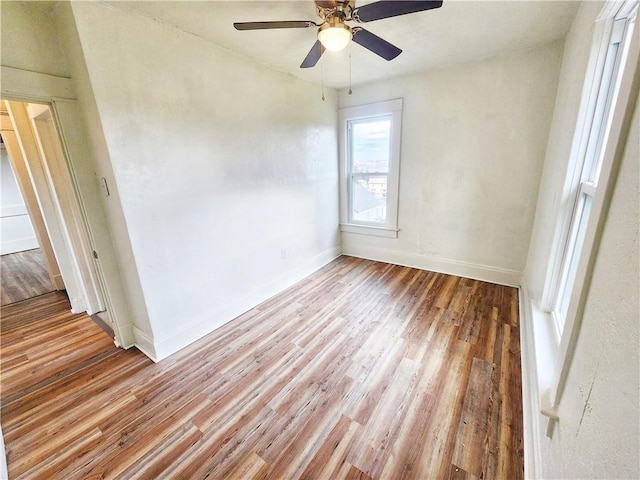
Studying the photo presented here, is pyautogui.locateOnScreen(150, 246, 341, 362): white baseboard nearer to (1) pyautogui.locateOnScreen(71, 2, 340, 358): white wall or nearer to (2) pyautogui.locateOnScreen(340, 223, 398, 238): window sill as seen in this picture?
(1) pyautogui.locateOnScreen(71, 2, 340, 358): white wall

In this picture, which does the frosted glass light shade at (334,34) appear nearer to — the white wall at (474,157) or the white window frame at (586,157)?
the white window frame at (586,157)

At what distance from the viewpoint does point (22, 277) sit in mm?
3848

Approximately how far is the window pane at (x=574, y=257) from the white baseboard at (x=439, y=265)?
4.48 feet

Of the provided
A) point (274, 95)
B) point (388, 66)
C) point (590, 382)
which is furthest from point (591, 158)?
point (274, 95)

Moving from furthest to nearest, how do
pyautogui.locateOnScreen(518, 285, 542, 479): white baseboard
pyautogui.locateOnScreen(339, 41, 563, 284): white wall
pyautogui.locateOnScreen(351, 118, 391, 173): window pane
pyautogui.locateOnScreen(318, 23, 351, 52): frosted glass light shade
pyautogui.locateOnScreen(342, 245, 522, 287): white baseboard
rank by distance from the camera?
pyautogui.locateOnScreen(351, 118, 391, 173): window pane
pyautogui.locateOnScreen(342, 245, 522, 287): white baseboard
pyautogui.locateOnScreen(339, 41, 563, 284): white wall
pyautogui.locateOnScreen(318, 23, 351, 52): frosted glass light shade
pyautogui.locateOnScreen(518, 285, 542, 479): white baseboard

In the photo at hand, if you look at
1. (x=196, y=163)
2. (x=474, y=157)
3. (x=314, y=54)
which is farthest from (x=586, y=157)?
(x=196, y=163)

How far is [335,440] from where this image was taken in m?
1.44

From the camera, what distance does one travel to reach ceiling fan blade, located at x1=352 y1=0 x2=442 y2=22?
1310 millimetres

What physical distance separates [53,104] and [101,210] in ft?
2.44

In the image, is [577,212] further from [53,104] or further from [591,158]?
[53,104]

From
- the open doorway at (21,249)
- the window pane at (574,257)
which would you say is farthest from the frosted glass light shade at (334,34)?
the open doorway at (21,249)

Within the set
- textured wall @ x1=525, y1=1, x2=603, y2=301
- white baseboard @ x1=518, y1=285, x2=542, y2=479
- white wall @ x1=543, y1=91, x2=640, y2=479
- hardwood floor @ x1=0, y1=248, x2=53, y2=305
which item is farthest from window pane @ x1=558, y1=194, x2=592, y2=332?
hardwood floor @ x1=0, y1=248, x2=53, y2=305

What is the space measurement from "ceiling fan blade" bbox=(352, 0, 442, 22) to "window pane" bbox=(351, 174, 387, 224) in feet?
7.52

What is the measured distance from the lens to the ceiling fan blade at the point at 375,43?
5.43 feet
